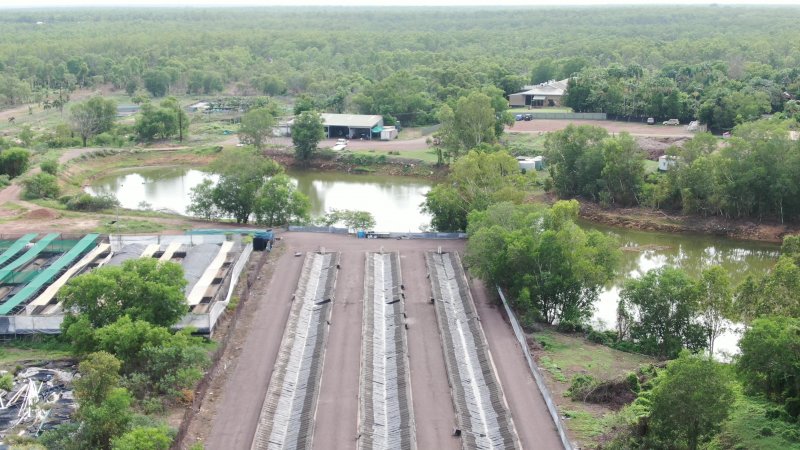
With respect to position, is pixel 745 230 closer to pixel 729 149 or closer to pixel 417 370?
pixel 729 149

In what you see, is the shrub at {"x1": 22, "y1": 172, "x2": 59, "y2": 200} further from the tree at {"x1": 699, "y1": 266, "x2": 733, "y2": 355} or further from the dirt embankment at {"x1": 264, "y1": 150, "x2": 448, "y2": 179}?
the tree at {"x1": 699, "y1": 266, "x2": 733, "y2": 355}

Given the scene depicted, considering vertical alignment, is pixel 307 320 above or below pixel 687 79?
below

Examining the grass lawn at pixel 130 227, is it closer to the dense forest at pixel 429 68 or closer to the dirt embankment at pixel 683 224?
the dirt embankment at pixel 683 224

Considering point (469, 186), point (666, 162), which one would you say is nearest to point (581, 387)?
point (469, 186)

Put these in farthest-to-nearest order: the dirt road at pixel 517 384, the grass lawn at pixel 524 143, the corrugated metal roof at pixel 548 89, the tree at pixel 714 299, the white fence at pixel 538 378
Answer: the corrugated metal roof at pixel 548 89 < the grass lawn at pixel 524 143 < the tree at pixel 714 299 < the dirt road at pixel 517 384 < the white fence at pixel 538 378

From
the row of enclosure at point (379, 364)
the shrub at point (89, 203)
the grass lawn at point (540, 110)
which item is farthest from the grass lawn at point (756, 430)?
the grass lawn at point (540, 110)

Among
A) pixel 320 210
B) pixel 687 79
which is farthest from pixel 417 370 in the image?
pixel 687 79
